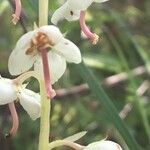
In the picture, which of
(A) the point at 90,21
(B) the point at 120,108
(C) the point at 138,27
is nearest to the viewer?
(A) the point at 90,21

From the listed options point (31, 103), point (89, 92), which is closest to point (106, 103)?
point (31, 103)

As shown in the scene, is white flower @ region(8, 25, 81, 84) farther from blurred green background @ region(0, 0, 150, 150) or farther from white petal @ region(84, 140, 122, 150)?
blurred green background @ region(0, 0, 150, 150)

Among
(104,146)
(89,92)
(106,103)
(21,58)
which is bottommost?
(89,92)

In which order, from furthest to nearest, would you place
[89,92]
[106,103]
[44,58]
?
[89,92] → [106,103] → [44,58]

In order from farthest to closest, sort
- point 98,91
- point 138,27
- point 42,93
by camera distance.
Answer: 1. point 138,27
2. point 98,91
3. point 42,93

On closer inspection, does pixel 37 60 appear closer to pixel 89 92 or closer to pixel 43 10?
pixel 43 10

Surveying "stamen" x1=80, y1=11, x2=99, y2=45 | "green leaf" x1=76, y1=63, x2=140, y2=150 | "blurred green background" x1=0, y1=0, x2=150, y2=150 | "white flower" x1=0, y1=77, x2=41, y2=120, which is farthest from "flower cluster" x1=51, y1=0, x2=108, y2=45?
"blurred green background" x1=0, y1=0, x2=150, y2=150

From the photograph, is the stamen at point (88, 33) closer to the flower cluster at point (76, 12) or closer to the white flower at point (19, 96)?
the flower cluster at point (76, 12)

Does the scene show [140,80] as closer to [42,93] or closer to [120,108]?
[120,108]

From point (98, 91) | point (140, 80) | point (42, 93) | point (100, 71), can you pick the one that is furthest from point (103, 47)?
point (42, 93)
